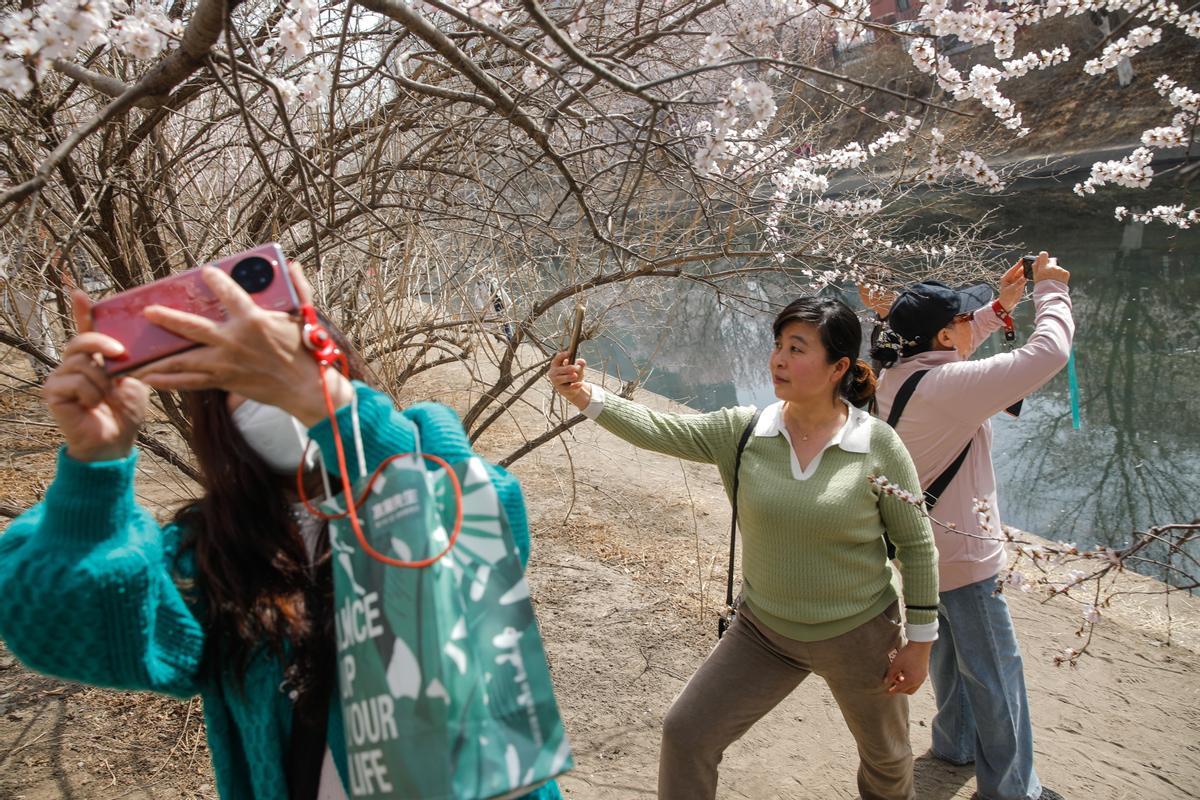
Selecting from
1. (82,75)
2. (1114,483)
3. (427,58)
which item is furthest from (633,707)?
(1114,483)

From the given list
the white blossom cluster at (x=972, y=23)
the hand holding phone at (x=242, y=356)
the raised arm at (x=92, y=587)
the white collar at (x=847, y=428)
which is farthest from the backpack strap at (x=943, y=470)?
the raised arm at (x=92, y=587)

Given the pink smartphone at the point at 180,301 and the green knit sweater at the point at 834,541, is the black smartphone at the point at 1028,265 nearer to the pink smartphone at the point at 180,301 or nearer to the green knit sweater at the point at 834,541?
the green knit sweater at the point at 834,541

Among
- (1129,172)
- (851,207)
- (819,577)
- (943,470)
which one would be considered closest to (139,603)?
(819,577)

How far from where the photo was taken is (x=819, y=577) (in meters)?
2.48

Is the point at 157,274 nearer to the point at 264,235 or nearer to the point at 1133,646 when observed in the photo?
the point at 264,235

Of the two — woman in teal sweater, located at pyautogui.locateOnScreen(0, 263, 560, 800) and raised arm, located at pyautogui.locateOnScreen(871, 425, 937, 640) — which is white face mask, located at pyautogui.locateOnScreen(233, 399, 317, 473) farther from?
raised arm, located at pyautogui.locateOnScreen(871, 425, 937, 640)

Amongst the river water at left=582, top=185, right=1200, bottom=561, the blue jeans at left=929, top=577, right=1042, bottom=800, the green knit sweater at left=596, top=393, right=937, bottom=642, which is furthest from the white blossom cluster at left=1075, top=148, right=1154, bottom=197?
the green knit sweater at left=596, top=393, right=937, bottom=642

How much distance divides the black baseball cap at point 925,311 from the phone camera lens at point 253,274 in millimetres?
2327

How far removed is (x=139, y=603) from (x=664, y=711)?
311 cm

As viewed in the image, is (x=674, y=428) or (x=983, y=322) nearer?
(x=674, y=428)

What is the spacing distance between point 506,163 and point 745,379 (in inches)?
240

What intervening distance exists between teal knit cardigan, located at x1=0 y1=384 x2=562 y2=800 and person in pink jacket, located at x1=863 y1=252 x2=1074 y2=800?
193cm

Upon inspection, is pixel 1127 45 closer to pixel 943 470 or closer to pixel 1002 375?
pixel 1002 375

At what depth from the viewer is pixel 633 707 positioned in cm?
405
